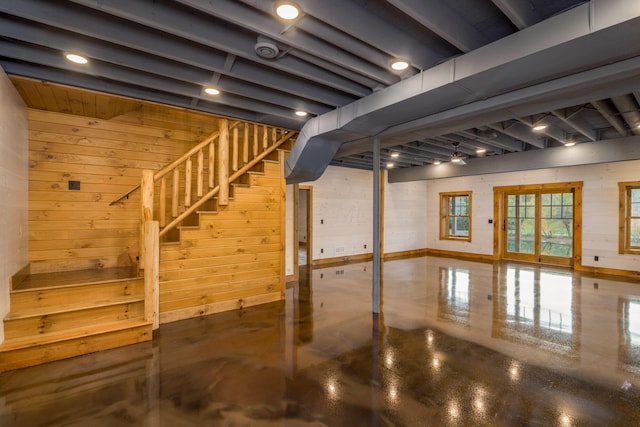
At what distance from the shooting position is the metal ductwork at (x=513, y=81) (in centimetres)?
193

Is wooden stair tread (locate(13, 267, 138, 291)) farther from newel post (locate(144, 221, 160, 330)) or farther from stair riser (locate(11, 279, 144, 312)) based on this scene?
newel post (locate(144, 221, 160, 330))

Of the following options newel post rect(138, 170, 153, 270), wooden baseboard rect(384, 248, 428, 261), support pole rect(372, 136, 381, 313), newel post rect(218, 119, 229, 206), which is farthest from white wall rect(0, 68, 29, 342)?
wooden baseboard rect(384, 248, 428, 261)

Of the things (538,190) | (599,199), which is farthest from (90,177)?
(599,199)

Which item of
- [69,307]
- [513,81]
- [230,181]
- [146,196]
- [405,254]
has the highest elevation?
[513,81]

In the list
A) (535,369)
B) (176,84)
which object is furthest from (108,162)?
(535,369)

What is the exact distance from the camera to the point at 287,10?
2090 millimetres

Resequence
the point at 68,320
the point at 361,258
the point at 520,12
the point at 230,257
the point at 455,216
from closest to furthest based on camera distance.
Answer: the point at 520,12 < the point at 68,320 < the point at 230,257 < the point at 361,258 < the point at 455,216

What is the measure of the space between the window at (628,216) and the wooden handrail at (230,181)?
719cm

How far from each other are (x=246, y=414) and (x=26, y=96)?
4.06m

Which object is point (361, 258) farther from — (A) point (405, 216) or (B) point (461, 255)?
(B) point (461, 255)

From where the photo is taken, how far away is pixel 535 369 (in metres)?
2.75

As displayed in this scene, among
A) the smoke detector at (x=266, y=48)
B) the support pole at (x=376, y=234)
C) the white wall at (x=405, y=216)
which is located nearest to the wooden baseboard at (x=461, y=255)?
the white wall at (x=405, y=216)

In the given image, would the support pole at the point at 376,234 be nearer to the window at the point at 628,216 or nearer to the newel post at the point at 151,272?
the newel post at the point at 151,272

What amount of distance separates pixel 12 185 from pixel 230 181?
2231 millimetres
